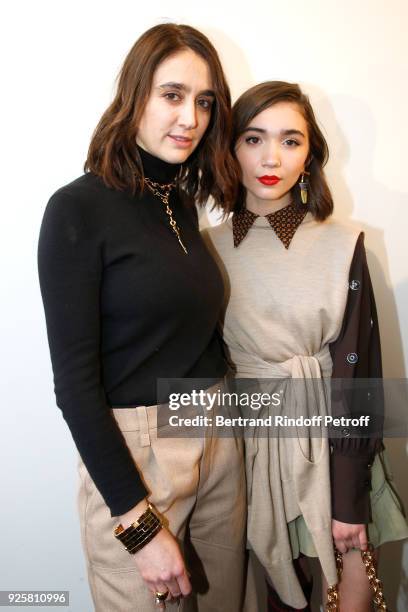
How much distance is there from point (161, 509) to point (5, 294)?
0.78 meters

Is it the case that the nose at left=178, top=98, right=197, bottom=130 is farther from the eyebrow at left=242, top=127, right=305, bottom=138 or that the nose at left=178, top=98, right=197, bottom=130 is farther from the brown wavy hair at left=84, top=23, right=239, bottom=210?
the eyebrow at left=242, top=127, right=305, bottom=138

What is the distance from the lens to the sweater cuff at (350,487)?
3.78ft

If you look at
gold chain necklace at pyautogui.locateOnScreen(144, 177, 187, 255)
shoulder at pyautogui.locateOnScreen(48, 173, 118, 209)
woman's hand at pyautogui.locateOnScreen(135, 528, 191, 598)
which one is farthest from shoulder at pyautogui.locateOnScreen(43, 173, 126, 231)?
woman's hand at pyautogui.locateOnScreen(135, 528, 191, 598)

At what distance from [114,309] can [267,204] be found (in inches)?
22.3

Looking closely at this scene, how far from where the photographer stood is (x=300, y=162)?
1213 mm

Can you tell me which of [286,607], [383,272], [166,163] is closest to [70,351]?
[166,163]

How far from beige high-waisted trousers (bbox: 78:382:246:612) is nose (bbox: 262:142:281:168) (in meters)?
0.65

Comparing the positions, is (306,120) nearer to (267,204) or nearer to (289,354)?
(267,204)

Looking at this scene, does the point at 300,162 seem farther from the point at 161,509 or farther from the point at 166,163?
the point at 161,509

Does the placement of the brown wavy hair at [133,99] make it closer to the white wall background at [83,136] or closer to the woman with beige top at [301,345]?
the woman with beige top at [301,345]

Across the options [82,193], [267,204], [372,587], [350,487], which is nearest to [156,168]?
[82,193]

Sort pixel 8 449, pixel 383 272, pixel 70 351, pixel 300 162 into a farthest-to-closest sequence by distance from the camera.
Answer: pixel 383 272
pixel 8 449
pixel 300 162
pixel 70 351

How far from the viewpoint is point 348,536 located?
1.16 m

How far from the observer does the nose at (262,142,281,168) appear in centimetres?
117
